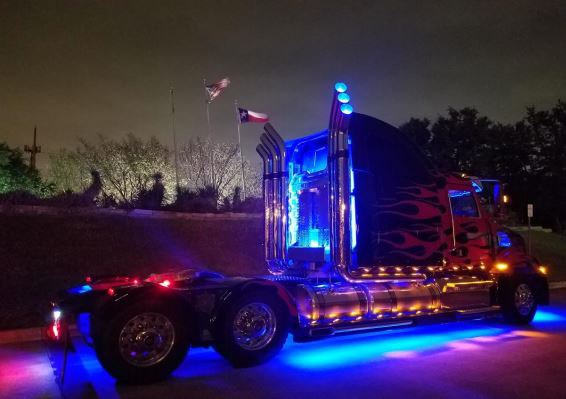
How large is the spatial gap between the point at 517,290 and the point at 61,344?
8.26 meters

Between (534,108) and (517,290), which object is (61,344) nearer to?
(517,290)

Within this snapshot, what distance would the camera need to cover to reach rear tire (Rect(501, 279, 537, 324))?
10.2m

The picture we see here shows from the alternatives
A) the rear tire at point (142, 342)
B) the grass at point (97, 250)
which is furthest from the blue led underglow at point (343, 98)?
the grass at point (97, 250)

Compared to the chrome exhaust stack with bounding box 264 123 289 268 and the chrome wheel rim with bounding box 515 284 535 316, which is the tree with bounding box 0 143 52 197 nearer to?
the chrome exhaust stack with bounding box 264 123 289 268

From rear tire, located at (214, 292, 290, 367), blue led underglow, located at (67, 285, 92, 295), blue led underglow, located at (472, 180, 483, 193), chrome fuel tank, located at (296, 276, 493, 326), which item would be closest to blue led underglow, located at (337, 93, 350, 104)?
chrome fuel tank, located at (296, 276, 493, 326)

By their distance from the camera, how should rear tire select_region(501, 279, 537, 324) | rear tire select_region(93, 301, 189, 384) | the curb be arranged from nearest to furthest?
1. rear tire select_region(93, 301, 189, 384)
2. the curb
3. rear tire select_region(501, 279, 537, 324)

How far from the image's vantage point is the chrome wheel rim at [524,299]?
10.3m

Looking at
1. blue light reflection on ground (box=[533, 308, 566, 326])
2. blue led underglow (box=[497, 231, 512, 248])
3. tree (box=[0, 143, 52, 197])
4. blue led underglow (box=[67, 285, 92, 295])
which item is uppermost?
tree (box=[0, 143, 52, 197])

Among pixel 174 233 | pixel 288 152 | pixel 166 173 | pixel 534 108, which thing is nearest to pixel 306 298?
pixel 288 152

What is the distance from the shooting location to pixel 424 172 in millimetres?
9328

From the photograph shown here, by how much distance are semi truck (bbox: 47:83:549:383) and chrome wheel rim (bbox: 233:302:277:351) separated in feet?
0.05

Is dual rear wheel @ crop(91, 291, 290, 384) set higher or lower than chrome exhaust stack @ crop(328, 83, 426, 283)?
lower

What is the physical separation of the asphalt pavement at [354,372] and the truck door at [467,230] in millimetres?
1450

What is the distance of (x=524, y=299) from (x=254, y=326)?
6.11 meters
